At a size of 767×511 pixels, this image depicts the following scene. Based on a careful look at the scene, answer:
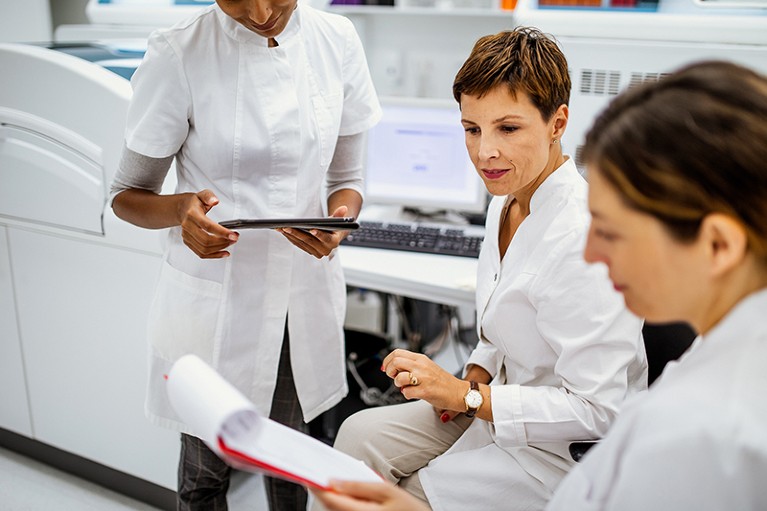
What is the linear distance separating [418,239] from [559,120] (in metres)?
0.85

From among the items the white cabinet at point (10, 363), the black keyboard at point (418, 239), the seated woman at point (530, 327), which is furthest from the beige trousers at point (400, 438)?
the white cabinet at point (10, 363)

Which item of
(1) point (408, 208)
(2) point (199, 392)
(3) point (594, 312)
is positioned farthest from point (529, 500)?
(1) point (408, 208)

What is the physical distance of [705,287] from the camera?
66cm

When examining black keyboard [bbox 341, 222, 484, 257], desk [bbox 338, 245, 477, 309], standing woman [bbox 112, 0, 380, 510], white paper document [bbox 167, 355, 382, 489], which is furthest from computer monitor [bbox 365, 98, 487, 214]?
white paper document [bbox 167, 355, 382, 489]

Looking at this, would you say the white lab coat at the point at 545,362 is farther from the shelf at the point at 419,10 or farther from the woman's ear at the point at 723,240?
the shelf at the point at 419,10

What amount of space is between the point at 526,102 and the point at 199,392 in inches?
27.5

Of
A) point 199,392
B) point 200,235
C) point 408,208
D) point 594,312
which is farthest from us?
point 408,208

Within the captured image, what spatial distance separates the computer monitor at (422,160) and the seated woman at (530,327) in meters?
0.96

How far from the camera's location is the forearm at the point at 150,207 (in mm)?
1191

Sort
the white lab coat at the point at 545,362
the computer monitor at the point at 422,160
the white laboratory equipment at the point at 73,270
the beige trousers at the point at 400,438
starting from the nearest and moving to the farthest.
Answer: the white lab coat at the point at 545,362, the beige trousers at the point at 400,438, the white laboratory equipment at the point at 73,270, the computer monitor at the point at 422,160

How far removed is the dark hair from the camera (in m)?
0.61

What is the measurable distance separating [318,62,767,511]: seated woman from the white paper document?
298mm

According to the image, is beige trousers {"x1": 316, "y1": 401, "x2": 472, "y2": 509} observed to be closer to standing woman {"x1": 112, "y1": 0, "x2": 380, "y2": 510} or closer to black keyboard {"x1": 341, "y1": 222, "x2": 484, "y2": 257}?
standing woman {"x1": 112, "y1": 0, "x2": 380, "y2": 510}

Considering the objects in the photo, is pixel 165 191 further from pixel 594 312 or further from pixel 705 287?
pixel 705 287
